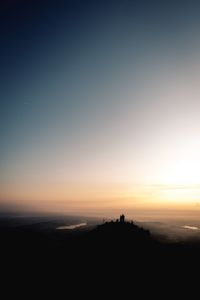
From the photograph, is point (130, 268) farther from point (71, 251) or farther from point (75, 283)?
point (71, 251)

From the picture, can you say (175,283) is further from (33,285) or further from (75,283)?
(33,285)

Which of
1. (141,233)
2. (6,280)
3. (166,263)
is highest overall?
(141,233)

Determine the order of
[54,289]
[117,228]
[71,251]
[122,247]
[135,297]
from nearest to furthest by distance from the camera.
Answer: [135,297]
[54,289]
[122,247]
[71,251]
[117,228]

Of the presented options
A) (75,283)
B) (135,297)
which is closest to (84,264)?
(75,283)

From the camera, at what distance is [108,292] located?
142ft

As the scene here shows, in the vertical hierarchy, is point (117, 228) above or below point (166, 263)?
above

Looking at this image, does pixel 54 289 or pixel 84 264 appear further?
pixel 84 264

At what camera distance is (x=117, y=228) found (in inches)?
3002

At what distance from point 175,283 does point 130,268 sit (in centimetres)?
863

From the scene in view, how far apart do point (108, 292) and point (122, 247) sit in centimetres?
1725

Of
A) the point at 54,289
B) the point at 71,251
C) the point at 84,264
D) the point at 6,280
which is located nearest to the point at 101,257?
the point at 84,264

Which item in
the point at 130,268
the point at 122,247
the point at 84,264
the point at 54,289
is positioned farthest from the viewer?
the point at 122,247

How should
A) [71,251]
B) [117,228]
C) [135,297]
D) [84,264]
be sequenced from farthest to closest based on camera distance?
[117,228]
[71,251]
[84,264]
[135,297]

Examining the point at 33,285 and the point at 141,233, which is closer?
the point at 33,285
